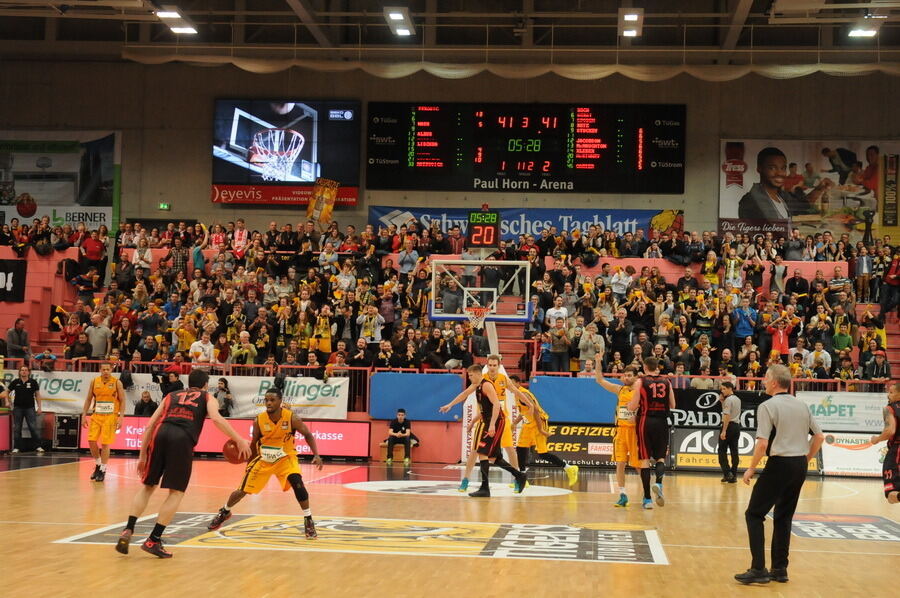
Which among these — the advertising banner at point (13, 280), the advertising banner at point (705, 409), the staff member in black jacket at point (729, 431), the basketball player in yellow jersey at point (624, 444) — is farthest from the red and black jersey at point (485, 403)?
the advertising banner at point (13, 280)

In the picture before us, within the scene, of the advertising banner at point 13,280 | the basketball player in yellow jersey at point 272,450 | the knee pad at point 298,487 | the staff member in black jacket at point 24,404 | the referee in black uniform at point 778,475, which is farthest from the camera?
the advertising banner at point 13,280

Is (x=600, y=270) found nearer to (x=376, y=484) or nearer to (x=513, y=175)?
(x=513, y=175)

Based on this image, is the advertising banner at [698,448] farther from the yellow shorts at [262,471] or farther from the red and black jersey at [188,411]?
the red and black jersey at [188,411]

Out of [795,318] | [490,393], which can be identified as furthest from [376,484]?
[795,318]

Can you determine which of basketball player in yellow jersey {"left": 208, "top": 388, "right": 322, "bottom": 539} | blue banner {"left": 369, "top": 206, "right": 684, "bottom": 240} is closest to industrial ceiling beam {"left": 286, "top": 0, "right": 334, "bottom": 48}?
blue banner {"left": 369, "top": 206, "right": 684, "bottom": 240}

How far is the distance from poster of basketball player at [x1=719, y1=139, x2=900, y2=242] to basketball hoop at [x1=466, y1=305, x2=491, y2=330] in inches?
514

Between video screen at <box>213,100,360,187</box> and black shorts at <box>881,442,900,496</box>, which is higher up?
video screen at <box>213,100,360,187</box>

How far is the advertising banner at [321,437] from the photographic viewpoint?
77.6 ft

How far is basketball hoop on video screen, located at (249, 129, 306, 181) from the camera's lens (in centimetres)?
3494

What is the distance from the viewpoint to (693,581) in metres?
9.45

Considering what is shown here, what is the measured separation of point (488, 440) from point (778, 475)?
694 centimetres

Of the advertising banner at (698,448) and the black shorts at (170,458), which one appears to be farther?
the advertising banner at (698,448)

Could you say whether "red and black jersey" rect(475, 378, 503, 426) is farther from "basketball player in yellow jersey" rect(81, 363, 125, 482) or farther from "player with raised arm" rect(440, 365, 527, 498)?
"basketball player in yellow jersey" rect(81, 363, 125, 482)

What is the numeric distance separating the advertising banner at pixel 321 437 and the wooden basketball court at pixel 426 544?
17.9 feet
